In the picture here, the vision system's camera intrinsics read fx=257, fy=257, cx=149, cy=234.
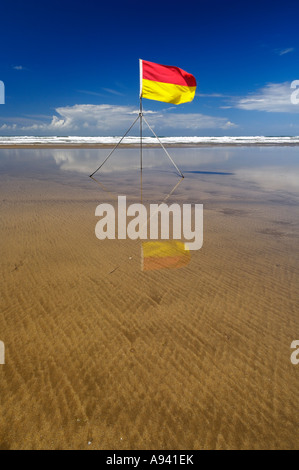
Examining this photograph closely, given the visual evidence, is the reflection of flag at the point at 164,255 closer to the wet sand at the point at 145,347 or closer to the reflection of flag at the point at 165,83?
the wet sand at the point at 145,347

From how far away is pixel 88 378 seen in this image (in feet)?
6.37

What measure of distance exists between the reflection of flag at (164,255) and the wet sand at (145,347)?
17cm

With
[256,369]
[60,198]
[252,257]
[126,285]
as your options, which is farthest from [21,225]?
[256,369]

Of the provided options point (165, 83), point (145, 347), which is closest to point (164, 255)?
point (145, 347)

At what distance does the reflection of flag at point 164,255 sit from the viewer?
11.9ft

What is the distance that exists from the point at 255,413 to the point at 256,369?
356 millimetres

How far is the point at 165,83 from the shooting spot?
30.8ft

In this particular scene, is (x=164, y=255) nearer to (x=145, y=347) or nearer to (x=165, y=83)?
(x=145, y=347)

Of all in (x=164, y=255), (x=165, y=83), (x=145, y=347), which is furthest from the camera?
(x=165, y=83)

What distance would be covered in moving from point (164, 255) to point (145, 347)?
1.86 metres

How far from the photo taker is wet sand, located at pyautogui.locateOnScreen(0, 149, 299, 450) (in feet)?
5.36

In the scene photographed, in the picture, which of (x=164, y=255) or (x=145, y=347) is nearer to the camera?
(x=145, y=347)

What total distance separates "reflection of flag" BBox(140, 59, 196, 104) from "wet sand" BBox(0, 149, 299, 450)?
7075mm

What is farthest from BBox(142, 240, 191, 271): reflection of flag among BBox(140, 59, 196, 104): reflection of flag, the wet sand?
BBox(140, 59, 196, 104): reflection of flag
